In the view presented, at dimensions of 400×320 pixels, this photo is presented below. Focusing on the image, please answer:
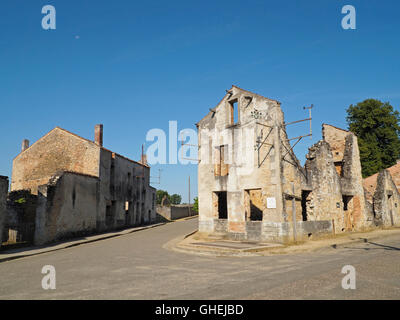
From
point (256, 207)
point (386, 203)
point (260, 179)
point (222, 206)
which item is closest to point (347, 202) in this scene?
point (386, 203)

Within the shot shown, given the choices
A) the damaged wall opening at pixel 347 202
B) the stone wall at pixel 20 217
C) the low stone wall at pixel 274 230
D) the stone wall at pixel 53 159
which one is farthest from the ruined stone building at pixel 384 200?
the stone wall at pixel 20 217

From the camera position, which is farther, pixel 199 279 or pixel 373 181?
pixel 373 181

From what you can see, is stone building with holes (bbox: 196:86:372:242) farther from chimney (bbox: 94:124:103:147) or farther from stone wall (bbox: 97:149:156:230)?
chimney (bbox: 94:124:103:147)

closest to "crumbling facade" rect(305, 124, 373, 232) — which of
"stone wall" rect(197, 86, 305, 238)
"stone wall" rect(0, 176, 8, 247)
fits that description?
"stone wall" rect(197, 86, 305, 238)

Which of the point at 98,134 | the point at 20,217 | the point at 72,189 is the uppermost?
the point at 98,134

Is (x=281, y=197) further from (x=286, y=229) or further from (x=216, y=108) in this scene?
(x=216, y=108)

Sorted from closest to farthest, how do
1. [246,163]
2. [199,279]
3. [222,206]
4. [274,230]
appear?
[199,279]
[274,230]
[246,163]
[222,206]

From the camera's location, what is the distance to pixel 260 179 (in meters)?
16.4

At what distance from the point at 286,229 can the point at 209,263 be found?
639 cm

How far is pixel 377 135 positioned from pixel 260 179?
30487 millimetres

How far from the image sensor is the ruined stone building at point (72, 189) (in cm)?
1722

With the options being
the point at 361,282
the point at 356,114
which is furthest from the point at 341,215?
the point at 356,114

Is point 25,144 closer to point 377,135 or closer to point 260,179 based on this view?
point 260,179

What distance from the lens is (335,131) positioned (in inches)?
975
